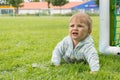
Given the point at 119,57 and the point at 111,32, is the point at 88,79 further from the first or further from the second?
the point at 111,32

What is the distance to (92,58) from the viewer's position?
2797mm

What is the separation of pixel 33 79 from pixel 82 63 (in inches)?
24.4

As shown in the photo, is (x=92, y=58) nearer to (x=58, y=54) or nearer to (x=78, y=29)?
(x=78, y=29)

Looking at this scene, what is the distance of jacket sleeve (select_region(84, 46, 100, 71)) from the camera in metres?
2.71

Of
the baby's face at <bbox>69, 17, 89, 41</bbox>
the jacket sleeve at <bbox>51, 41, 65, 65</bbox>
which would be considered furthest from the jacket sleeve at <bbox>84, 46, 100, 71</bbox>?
the jacket sleeve at <bbox>51, 41, 65, 65</bbox>

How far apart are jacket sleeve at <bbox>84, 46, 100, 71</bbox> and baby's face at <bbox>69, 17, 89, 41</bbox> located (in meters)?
0.13

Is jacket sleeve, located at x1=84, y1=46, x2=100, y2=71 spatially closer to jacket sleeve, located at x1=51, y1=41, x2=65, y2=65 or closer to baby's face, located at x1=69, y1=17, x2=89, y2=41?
baby's face, located at x1=69, y1=17, x2=89, y2=41

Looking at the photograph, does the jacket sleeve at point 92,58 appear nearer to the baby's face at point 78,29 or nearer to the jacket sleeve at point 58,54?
the baby's face at point 78,29

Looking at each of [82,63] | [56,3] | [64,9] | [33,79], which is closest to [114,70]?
[82,63]

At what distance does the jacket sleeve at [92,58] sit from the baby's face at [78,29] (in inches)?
5.2

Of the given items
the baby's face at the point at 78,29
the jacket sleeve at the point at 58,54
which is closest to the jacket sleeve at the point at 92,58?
the baby's face at the point at 78,29

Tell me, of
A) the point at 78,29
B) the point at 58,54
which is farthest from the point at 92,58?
the point at 58,54

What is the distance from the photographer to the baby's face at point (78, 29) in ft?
9.47

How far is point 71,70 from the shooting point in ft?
9.00
